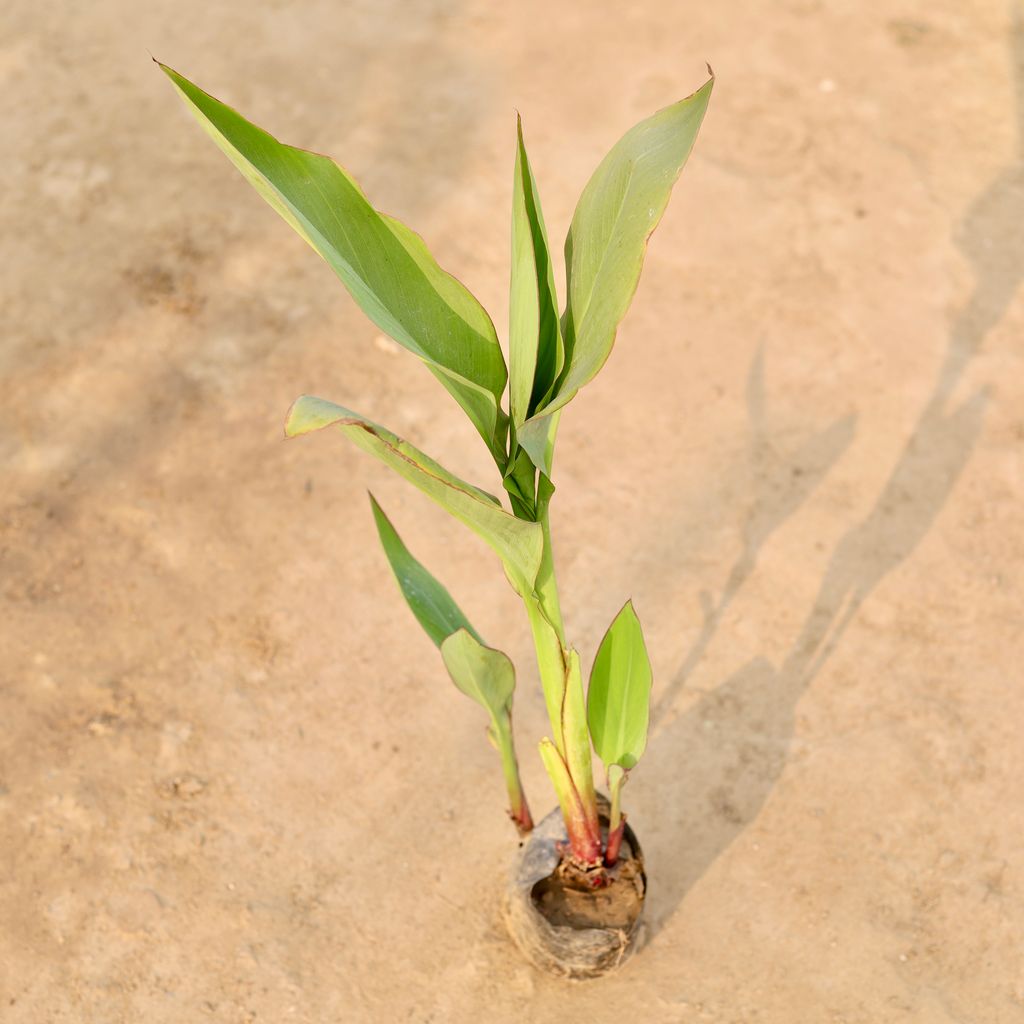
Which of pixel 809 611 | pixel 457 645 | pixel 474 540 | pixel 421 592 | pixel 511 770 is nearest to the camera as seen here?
pixel 457 645

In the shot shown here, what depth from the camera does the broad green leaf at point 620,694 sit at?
1841 mm

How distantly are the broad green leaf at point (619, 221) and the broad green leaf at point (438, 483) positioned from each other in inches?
4.4

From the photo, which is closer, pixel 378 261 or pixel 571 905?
pixel 378 261

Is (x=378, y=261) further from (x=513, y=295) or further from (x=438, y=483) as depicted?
(x=438, y=483)

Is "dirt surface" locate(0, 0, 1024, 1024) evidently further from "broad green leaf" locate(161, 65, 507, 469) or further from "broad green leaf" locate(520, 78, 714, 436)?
"broad green leaf" locate(520, 78, 714, 436)

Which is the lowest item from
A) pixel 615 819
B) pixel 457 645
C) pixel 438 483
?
pixel 615 819

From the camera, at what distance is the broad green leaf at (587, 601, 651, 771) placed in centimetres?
184

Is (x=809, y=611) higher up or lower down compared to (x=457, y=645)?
lower down

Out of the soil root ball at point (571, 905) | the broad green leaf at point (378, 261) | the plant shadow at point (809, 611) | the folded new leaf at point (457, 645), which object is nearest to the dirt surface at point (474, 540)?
the plant shadow at point (809, 611)

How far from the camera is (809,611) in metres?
2.86

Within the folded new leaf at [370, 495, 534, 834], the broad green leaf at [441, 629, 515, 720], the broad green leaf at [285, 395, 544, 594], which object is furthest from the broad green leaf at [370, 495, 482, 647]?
the broad green leaf at [285, 395, 544, 594]

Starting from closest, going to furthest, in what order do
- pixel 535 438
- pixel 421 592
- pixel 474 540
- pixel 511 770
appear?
pixel 535 438 → pixel 421 592 → pixel 511 770 → pixel 474 540

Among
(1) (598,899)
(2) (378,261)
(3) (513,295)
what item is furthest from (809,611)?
(2) (378,261)

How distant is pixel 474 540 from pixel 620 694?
1.19 metres
